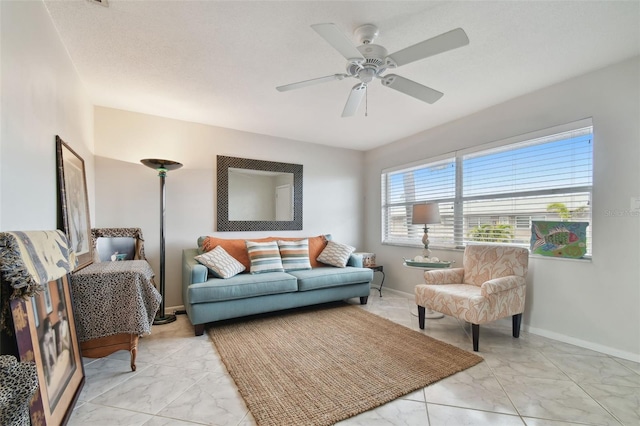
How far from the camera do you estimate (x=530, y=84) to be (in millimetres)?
2707

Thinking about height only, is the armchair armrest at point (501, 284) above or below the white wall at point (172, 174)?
below

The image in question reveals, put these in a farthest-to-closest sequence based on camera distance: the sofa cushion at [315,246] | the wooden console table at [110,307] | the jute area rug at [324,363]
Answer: the sofa cushion at [315,246]
the wooden console table at [110,307]
the jute area rug at [324,363]

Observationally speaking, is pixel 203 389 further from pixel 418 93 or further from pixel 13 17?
pixel 418 93

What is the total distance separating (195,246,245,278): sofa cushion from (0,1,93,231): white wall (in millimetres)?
1388

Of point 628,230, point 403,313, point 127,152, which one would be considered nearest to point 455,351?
point 403,313

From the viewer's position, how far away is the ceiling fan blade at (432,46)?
1.51m

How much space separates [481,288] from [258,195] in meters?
2.99

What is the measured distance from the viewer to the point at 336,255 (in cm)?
395

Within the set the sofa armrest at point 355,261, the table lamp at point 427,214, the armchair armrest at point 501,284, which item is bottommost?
the sofa armrest at point 355,261

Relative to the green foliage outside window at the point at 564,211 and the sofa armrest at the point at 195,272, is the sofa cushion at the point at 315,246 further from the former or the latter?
the green foliage outside window at the point at 564,211

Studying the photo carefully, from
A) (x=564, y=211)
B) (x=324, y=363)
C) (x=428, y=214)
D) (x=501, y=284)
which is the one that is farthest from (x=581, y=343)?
(x=324, y=363)

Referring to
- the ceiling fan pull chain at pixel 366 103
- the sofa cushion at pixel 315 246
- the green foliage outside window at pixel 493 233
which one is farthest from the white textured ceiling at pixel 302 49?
the sofa cushion at pixel 315 246

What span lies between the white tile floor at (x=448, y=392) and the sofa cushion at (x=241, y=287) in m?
0.45

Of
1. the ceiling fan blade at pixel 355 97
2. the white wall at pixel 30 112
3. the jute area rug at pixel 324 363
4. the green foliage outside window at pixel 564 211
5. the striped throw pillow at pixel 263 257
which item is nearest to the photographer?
the white wall at pixel 30 112
